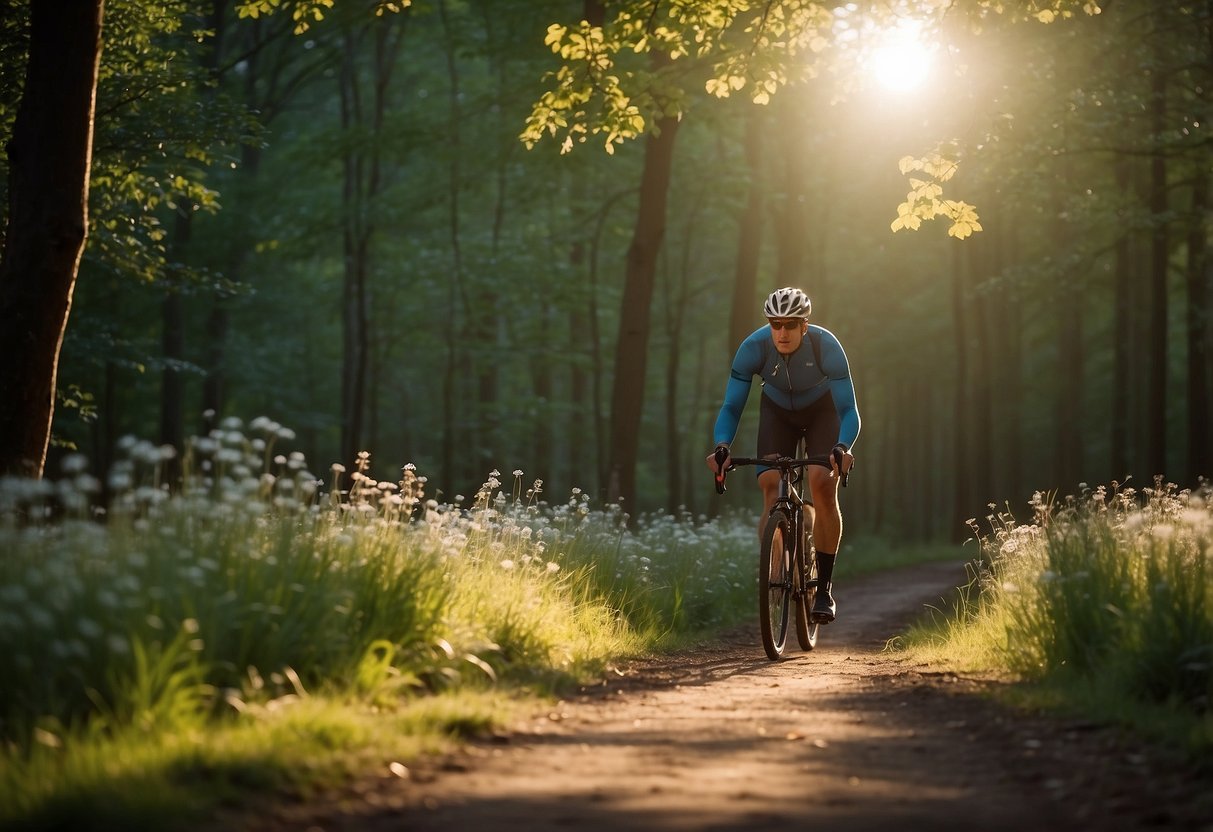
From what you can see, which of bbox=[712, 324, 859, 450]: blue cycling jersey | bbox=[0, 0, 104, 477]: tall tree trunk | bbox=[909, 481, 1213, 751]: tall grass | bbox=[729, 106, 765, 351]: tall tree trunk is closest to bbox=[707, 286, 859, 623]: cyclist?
bbox=[712, 324, 859, 450]: blue cycling jersey

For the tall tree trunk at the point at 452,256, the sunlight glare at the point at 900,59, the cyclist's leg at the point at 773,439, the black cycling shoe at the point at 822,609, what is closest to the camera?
the cyclist's leg at the point at 773,439

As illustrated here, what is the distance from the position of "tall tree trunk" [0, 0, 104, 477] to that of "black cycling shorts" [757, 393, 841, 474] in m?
4.82

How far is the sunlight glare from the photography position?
12.4 metres

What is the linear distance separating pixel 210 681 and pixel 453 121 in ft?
69.2

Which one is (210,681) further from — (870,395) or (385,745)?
(870,395)

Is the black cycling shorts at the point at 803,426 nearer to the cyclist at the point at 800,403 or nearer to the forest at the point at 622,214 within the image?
the cyclist at the point at 800,403

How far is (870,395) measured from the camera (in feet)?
183

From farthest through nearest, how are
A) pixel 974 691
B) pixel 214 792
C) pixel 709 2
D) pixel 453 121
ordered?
pixel 453 121 → pixel 709 2 → pixel 974 691 → pixel 214 792

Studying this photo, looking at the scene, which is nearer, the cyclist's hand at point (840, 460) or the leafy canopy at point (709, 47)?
the cyclist's hand at point (840, 460)

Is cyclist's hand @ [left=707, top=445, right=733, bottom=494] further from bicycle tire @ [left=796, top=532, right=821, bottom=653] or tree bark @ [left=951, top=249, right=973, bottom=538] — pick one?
tree bark @ [left=951, top=249, right=973, bottom=538]

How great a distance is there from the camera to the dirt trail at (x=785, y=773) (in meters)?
4.46

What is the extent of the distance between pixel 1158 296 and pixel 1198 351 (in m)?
1.12

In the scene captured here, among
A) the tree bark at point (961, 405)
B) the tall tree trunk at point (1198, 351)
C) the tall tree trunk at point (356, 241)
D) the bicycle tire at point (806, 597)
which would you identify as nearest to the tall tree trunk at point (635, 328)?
the bicycle tire at point (806, 597)

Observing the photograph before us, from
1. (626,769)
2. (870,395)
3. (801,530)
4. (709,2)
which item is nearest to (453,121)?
(709,2)
